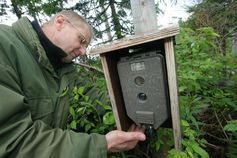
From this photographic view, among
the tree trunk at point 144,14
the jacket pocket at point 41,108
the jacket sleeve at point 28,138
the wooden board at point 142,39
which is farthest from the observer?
the tree trunk at point 144,14

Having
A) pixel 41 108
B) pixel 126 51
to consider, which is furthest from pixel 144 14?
pixel 41 108

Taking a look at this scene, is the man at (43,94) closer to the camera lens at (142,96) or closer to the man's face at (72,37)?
the man's face at (72,37)

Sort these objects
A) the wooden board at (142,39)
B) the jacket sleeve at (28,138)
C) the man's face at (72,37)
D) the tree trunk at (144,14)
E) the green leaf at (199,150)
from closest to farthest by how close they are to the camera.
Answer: the wooden board at (142,39) → the jacket sleeve at (28,138) → the green leaf at (199,150) → the tree trunk at (144,14) → the man's face at (72,37)

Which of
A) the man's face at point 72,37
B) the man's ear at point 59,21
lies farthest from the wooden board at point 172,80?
the man's ear at point 59,21

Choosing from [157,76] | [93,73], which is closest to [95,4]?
[93,73]

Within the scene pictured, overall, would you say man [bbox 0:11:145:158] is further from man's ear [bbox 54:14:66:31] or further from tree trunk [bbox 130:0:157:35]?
tree trunk [bbox 130:0:157:35]

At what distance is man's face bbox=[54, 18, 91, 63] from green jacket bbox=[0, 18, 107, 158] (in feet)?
1.02

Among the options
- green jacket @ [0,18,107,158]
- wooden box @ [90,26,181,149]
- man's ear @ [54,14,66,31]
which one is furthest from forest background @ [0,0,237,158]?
man's ear @ [54,14,66,31]

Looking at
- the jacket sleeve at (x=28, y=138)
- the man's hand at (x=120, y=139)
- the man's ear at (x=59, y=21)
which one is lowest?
the man's hand at (x=120, y=139)

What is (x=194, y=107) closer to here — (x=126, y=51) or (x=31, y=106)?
(x=126, y=51)

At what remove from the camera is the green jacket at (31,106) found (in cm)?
135

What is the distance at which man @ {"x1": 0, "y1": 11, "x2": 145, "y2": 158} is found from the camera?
4.48ft

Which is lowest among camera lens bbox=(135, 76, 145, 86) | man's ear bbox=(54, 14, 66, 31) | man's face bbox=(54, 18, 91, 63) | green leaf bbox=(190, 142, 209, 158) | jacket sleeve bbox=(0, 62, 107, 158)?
green leaf bbox=(190, 142, 209, 158)

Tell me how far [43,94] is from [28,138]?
555 millimetres
